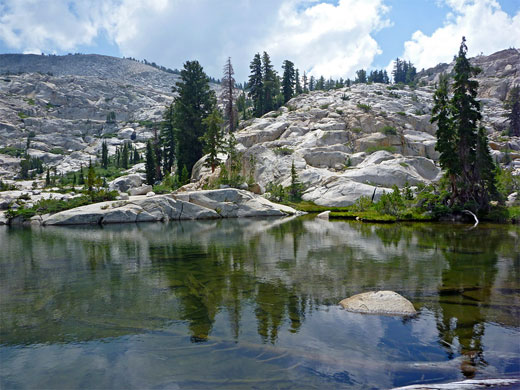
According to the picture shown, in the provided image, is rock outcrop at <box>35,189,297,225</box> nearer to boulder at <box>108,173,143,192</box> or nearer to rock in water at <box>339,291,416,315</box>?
boulder at <box>108,173,143,192</box>

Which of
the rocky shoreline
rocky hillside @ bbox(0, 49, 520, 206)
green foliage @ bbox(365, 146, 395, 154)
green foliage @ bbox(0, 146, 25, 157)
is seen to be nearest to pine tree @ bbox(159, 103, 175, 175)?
rocky hillside @ bbox(0, 49, 520, 206)

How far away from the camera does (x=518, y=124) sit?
328ft

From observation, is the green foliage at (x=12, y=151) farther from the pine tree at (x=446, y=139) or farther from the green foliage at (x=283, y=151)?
the pine tree at (x=446, y=139)

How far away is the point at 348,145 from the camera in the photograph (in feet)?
265

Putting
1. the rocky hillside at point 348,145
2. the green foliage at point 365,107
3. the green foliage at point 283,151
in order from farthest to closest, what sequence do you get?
the green foliage at point 365,107, the green foliage at point 283,151, the rocky hillside at point 348,145

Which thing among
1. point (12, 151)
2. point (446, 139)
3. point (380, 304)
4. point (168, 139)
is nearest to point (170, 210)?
point (446, 139)

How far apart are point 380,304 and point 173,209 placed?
43103mm

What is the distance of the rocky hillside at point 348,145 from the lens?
65.4 metres

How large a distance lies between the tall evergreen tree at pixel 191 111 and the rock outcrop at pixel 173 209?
25101 mm

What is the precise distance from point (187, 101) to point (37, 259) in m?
58.5

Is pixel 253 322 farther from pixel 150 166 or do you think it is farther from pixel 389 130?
pixel 389 130

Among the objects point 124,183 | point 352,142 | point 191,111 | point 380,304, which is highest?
point 191,111

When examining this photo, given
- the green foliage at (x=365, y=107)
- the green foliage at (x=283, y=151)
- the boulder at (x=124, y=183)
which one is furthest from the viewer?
the green foliage at (x=365, y=107)

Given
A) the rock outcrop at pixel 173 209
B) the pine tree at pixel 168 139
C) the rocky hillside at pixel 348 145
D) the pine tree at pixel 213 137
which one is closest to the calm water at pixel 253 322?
the rock outcrop at pixel 173 209
